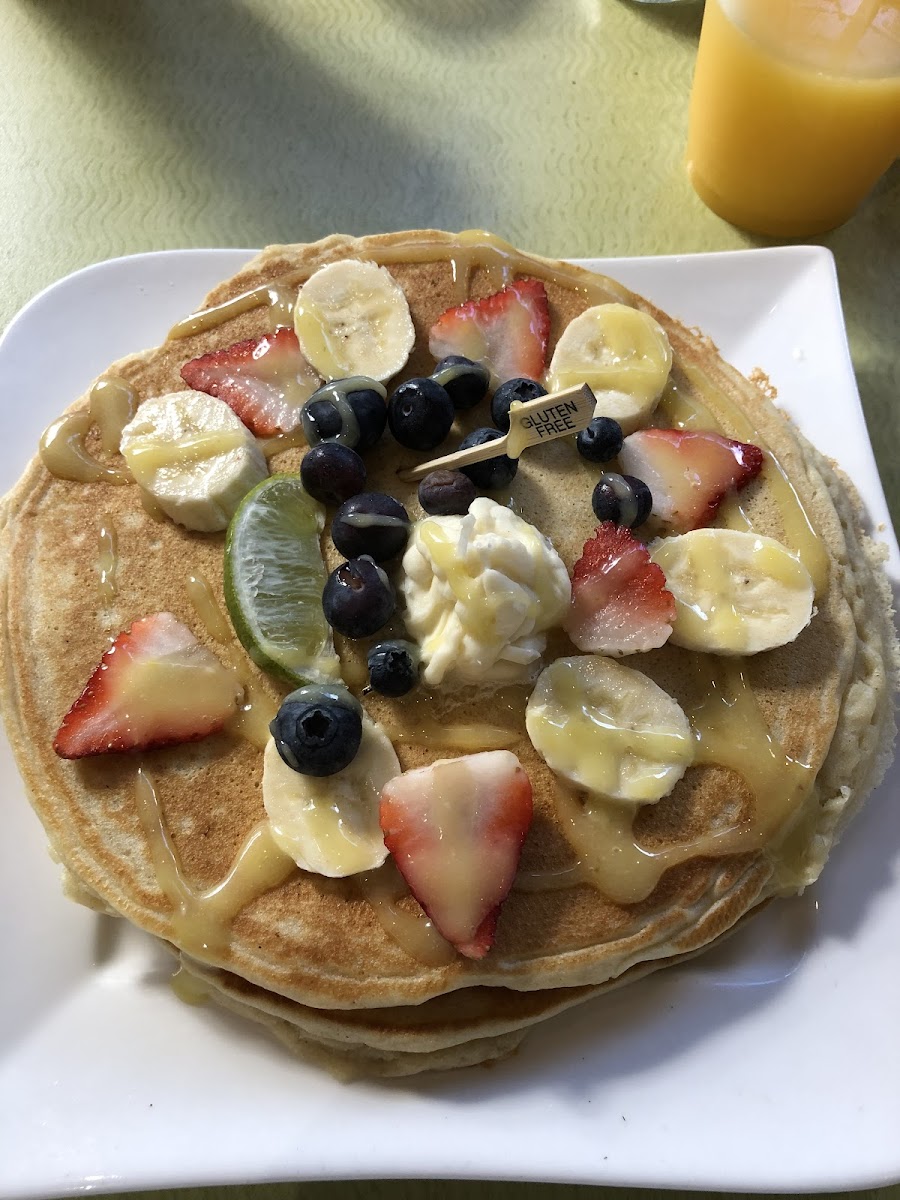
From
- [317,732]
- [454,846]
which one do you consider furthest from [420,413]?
[454,846]

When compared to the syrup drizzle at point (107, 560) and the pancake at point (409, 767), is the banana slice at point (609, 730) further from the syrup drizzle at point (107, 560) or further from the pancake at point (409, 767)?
the syrup drizzle at point (107, 560)

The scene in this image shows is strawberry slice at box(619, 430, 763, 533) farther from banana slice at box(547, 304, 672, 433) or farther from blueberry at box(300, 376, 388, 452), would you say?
blueberry at box(300, 376, 388, 452)

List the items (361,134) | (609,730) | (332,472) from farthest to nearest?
1. (361,134)
2. (332,472)
3. (609,730)

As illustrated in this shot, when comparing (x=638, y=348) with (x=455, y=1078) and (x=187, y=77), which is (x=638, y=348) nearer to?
(x=455, y=1078)

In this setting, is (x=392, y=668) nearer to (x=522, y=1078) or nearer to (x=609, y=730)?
(x=609, y=730)

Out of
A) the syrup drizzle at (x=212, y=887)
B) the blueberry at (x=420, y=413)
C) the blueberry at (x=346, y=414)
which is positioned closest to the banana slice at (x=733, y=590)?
the blueberry at (x=420, y=413)

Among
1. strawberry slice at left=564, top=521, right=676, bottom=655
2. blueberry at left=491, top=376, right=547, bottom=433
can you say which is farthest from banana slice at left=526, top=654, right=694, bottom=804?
blueberry at left=491, top=376, right=547, bottom=433
